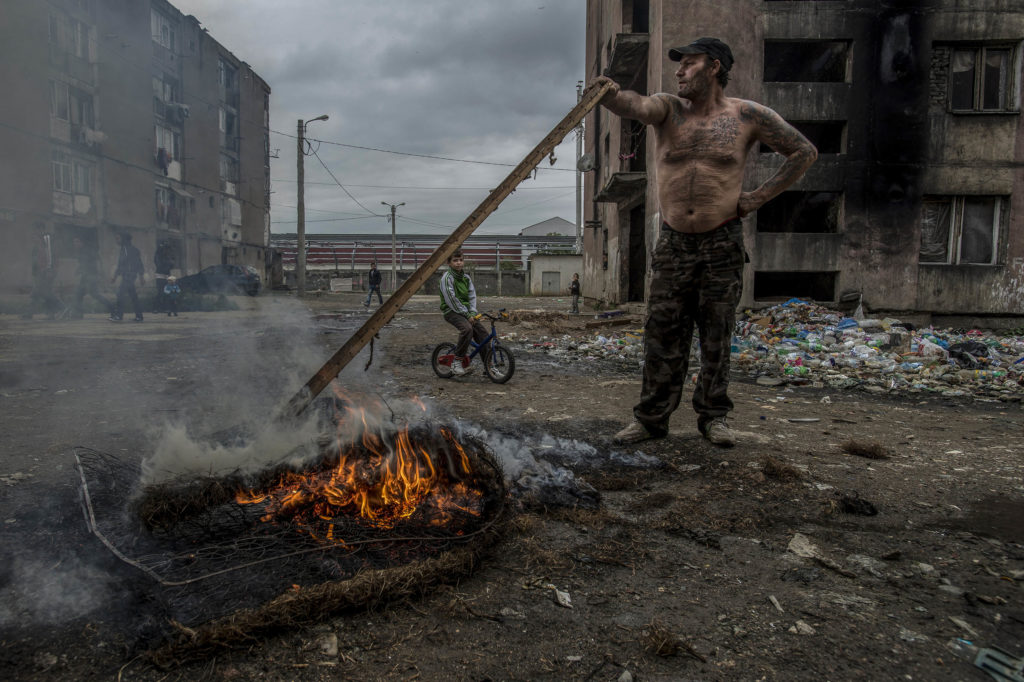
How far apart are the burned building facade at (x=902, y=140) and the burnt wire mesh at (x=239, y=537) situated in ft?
41.1

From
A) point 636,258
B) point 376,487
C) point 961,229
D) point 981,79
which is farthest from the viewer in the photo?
point 636,258

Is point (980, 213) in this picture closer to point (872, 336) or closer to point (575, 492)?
point (872, 336)

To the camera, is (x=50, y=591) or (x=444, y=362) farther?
(x=444, y=362)

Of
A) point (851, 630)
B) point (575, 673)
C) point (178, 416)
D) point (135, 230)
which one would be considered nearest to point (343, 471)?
point (575, 673)

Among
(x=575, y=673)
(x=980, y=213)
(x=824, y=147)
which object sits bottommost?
(x=575, y=673)

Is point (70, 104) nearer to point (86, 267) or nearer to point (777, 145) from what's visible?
point (86, 267)

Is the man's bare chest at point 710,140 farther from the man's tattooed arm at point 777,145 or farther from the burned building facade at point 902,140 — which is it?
the burned building facade at point 902,140

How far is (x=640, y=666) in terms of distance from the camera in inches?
60.9

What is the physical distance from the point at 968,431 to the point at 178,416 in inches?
235

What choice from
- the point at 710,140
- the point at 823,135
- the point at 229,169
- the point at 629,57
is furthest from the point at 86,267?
the point at 823,135

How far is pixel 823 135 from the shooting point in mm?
15234

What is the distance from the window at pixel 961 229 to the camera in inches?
514

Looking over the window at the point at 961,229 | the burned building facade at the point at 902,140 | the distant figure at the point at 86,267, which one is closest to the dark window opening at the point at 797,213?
the burned building facade at the point at 902,140

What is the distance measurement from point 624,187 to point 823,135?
17.3 ft
